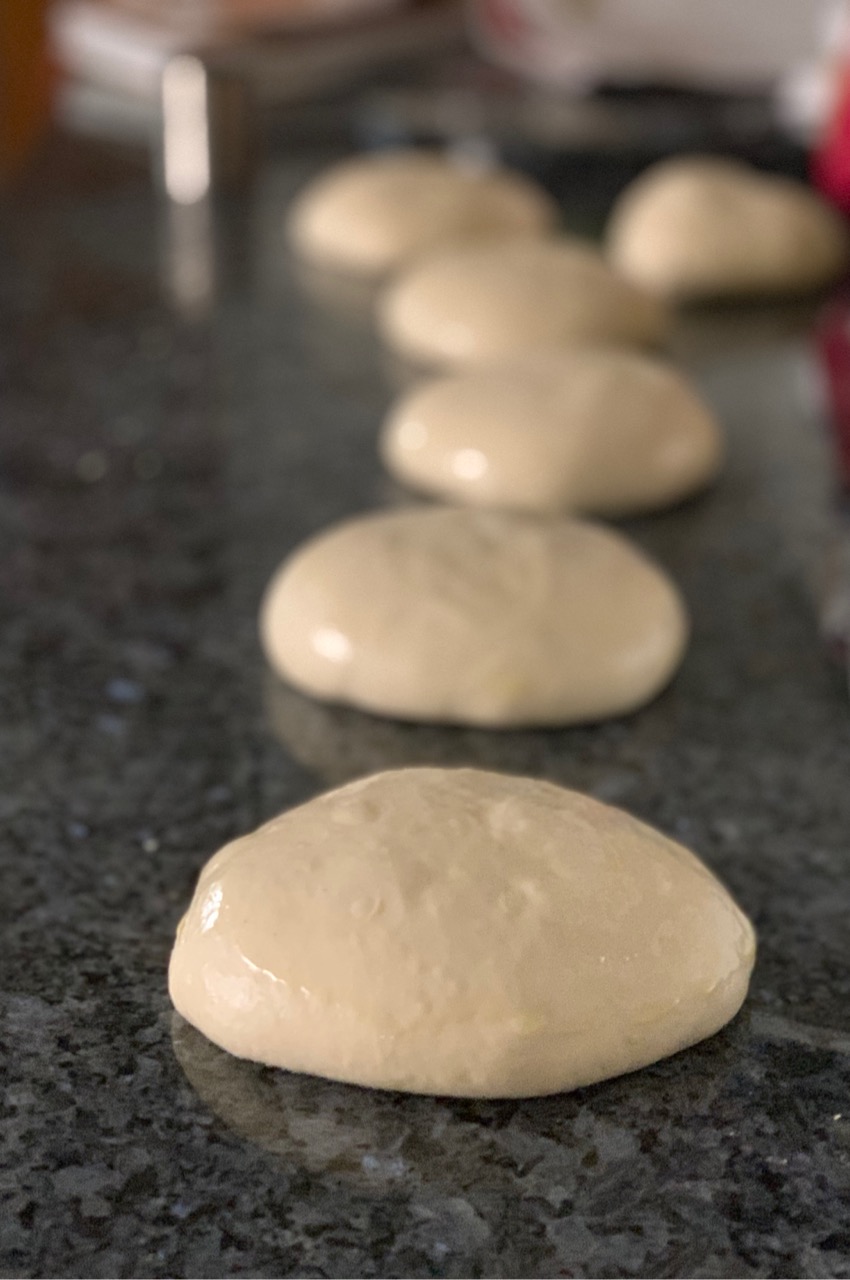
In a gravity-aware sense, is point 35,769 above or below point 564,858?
below

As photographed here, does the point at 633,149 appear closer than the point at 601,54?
Yes

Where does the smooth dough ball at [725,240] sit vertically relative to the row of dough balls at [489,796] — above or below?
below

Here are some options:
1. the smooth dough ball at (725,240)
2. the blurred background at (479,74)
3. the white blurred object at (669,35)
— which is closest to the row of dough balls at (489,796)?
the smooth dough ball at (725,240)

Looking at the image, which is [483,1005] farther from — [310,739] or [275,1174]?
[310,739]

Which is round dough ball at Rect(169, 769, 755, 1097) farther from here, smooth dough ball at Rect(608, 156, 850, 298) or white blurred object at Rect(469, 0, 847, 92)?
white blurred object at Rect(469, 0, 847, 92)

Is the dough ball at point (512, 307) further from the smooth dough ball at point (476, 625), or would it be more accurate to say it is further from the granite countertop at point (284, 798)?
the smooth dough ball at point (476, 625)

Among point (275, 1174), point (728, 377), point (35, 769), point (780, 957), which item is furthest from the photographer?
point (728, 377)

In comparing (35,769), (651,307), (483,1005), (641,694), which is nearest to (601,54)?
(651,307)
